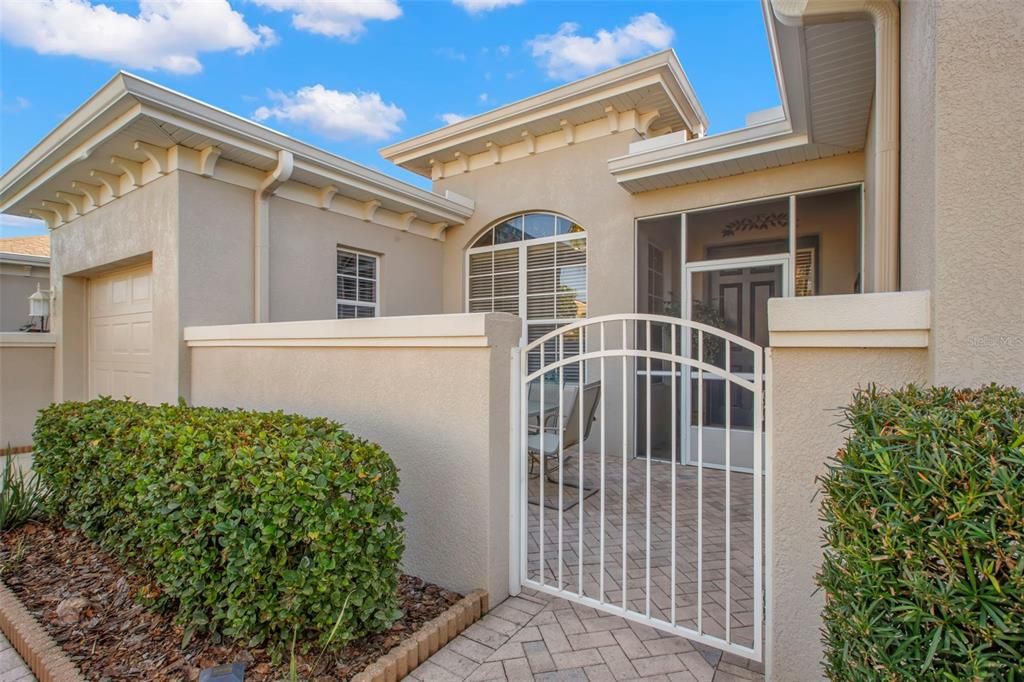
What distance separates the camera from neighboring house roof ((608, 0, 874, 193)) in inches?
133

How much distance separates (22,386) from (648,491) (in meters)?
9.72

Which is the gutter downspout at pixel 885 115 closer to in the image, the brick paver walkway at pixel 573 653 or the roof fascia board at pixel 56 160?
the brick paver walkway at pixel 573 653

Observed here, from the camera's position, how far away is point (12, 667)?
99.3 inches

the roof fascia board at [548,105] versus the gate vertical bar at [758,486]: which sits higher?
the roof fascia board at [548,105]

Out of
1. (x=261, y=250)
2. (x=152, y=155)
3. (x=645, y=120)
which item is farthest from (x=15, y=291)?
(x=645, y=120)

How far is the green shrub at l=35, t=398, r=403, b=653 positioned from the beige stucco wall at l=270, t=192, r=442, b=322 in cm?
366

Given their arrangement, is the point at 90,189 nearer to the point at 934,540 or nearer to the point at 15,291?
the point at 15,291

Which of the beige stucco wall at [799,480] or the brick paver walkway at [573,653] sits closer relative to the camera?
the beige stucco wall at [799,480]

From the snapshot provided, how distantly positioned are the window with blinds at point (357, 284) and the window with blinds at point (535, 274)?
163 cm

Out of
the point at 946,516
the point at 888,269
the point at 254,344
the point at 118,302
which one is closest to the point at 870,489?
the point at 946,516

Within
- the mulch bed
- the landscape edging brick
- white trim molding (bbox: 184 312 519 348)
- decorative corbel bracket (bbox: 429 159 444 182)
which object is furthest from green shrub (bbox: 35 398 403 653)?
decorative corbel bracket (bbox: 429 159 444 182)

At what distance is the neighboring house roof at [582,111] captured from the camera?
6.33 m

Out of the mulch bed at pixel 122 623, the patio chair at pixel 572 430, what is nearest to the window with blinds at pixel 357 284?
the patio chair at pixel 572 430

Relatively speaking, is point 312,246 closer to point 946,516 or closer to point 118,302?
point 118,302
